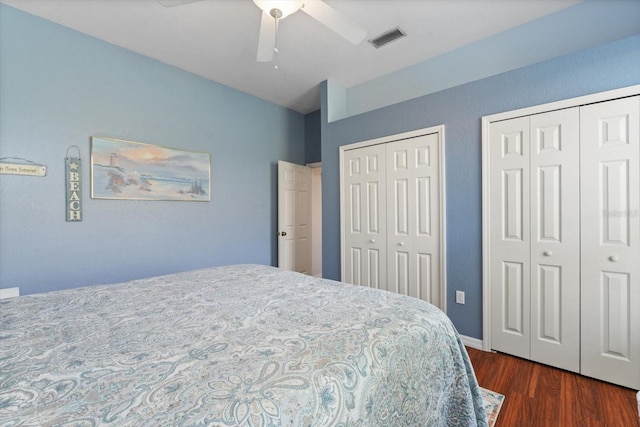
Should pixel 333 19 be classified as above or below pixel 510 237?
above

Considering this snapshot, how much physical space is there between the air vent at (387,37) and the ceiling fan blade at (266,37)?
1.11 metres

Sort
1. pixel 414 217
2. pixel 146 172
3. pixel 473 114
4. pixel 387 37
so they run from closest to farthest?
pixel 473 114
pixel 387 37
pixel 414 217
pixel 146 172

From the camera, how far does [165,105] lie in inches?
119

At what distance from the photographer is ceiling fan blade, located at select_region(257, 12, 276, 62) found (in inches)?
74.6

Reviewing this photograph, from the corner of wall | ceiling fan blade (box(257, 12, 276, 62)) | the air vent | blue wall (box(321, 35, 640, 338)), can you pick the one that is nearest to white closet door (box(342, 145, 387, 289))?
blue wall (box(321, 35, 640, 338))

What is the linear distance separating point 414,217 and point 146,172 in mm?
2815

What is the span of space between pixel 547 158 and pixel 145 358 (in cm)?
270

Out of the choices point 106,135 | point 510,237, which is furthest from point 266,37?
point 510,237

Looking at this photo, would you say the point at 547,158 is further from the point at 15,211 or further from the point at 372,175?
the point at 15,211

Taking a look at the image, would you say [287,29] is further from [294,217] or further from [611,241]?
[611,241]

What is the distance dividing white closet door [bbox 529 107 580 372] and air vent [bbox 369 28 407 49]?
1381mm

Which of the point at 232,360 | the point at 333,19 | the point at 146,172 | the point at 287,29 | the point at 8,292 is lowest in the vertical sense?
the point at 8,292

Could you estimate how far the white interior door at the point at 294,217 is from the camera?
13.1 feet

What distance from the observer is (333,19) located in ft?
6.00
